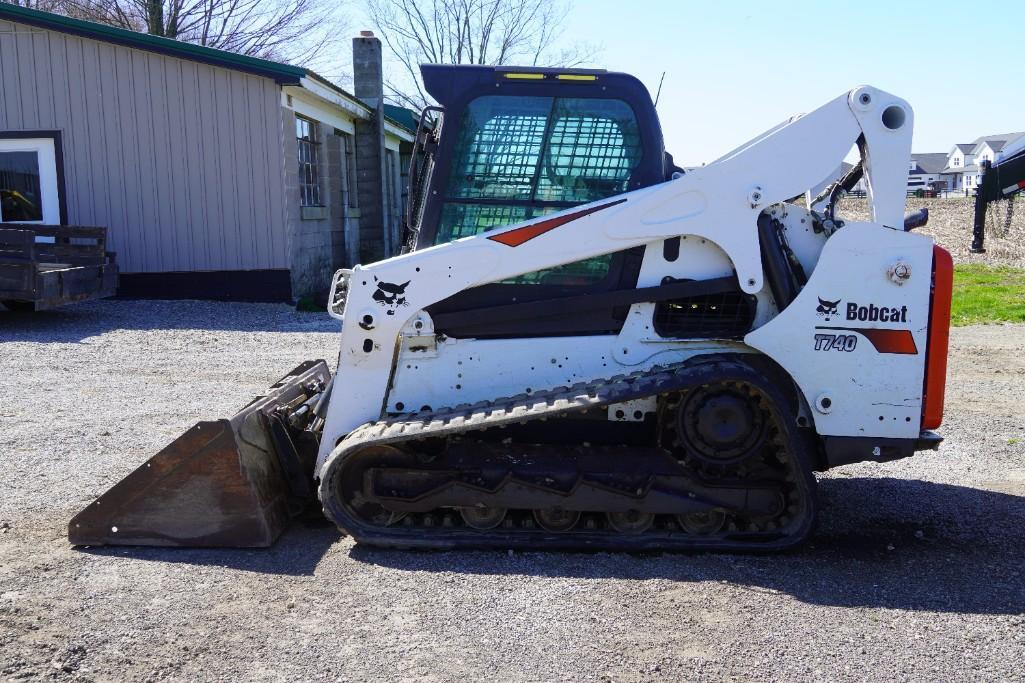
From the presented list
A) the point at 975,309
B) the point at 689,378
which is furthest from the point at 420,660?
the point at 975,309

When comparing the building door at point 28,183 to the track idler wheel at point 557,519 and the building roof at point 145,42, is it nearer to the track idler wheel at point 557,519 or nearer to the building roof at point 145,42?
the building roof at point 145,42

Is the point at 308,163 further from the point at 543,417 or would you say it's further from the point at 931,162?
the point at 931,162

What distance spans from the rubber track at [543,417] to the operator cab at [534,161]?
1.52 feet

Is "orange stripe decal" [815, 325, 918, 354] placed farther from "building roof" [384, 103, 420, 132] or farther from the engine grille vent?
"building roof" [384, 103, 420, 132]

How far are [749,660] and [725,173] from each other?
246cm

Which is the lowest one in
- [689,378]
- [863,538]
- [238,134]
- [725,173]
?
[863,538]

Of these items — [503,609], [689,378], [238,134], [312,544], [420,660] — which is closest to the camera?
[420,660]

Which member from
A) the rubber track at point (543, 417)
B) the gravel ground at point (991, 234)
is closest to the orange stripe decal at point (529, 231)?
the rubber track at point (543, 417)

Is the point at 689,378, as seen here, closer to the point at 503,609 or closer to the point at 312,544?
the point at 503,609

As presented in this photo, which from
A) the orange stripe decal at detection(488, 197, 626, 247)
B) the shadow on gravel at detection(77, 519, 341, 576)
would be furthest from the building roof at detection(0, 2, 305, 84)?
the shadow on gravel at detection(77, 519, 341, 576)

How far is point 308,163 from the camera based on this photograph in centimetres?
1686

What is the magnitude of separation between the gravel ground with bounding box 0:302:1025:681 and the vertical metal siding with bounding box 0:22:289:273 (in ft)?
27.5

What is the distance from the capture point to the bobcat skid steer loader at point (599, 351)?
4926 millimetres

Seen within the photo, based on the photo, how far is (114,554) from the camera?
4.89 metres
